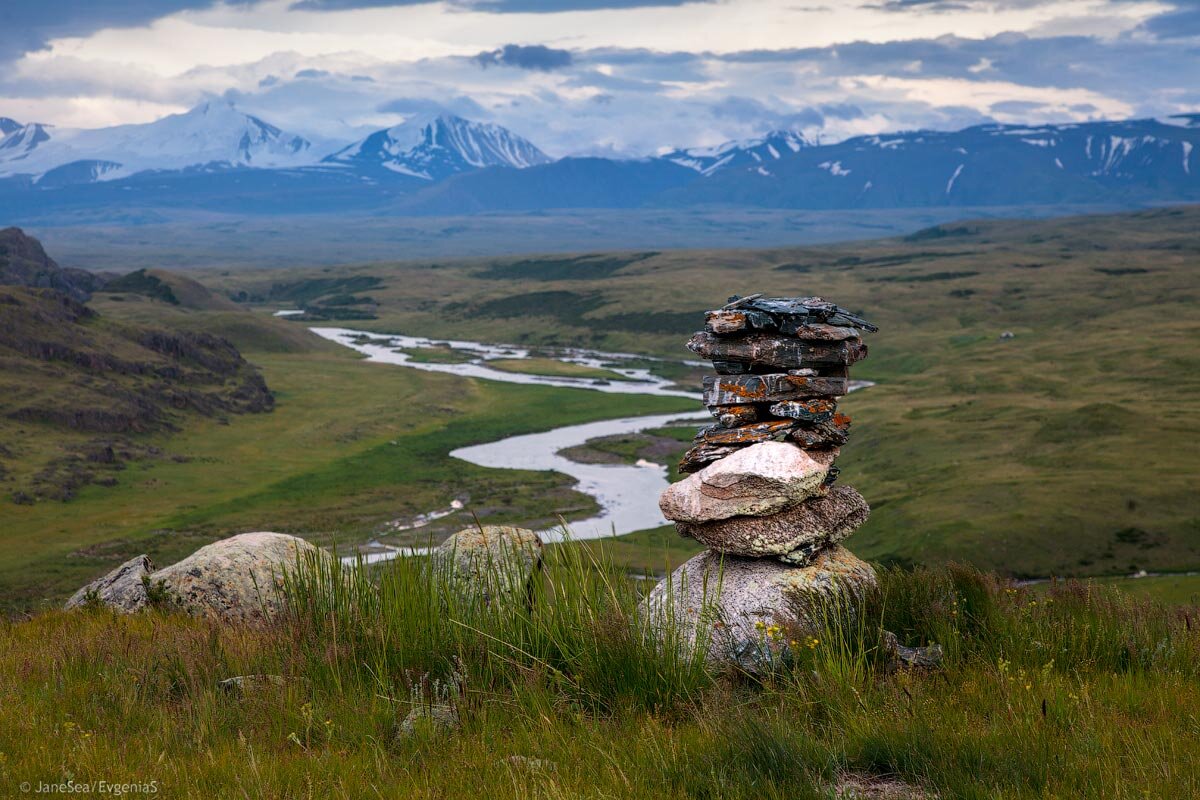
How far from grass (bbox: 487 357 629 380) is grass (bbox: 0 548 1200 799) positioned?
435ft

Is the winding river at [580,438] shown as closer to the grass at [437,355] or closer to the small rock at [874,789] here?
the grass at [437,355]

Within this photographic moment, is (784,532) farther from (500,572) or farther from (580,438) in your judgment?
(580,438)

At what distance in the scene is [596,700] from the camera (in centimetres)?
1023

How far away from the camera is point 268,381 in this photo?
430ft

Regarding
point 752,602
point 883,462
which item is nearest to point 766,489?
point 752,602

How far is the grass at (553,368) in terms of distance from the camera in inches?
5812

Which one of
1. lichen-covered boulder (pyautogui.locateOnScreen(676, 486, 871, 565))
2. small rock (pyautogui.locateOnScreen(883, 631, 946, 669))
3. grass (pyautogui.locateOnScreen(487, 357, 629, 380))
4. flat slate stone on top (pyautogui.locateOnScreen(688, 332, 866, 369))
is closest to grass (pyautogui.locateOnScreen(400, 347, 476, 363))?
grass (pyautogui.locateOnScreen(487, 357, 629, 380))

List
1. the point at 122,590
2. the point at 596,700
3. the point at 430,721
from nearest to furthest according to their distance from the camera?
the point at 430,721 < the point at 596,700 < the point at 122,590

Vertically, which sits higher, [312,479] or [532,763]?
[532,763]

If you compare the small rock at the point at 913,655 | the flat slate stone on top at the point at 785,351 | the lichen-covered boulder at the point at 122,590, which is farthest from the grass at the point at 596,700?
the lichen-covered boulder at the point at 122,590

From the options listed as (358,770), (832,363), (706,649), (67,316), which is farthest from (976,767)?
(67,316)

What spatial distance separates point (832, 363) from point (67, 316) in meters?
119

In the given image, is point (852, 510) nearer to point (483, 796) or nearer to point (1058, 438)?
point (483, 796)

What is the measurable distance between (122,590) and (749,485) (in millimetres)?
11057
